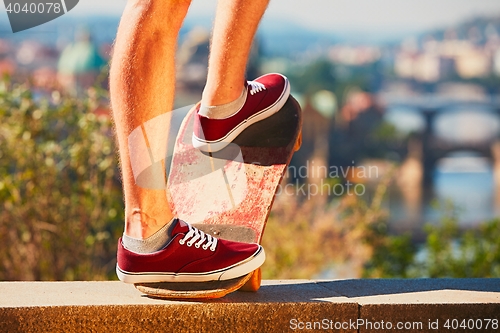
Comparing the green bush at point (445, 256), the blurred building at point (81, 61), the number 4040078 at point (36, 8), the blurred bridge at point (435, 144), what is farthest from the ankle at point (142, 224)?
the blurred bridge at point (435, 144)

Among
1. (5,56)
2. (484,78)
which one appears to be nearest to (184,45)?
(5,56)

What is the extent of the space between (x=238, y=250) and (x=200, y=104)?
1.55 ft

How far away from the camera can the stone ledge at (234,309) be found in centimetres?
135

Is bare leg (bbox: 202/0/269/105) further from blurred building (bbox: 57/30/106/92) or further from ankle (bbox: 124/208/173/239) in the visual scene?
blurred building (bbox: 57/30/106/92)

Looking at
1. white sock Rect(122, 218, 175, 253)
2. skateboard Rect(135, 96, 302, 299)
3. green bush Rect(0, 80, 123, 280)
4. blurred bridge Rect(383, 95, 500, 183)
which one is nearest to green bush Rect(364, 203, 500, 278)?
green bush Rect(0, 80, 123, 280)

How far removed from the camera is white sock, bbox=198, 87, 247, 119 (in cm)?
166

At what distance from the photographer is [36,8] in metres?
2.16

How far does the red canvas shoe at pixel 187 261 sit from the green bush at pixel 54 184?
6.46ft

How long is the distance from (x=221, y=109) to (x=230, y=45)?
0.17 m

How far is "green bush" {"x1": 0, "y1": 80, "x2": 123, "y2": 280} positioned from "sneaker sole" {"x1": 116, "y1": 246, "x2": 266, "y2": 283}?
1.97 meters

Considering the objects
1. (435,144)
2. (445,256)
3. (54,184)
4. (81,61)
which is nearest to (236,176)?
(54,184)

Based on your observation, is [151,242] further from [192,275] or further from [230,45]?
[230,45]

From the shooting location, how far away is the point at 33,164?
340cm

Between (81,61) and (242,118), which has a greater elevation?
(242,118)
